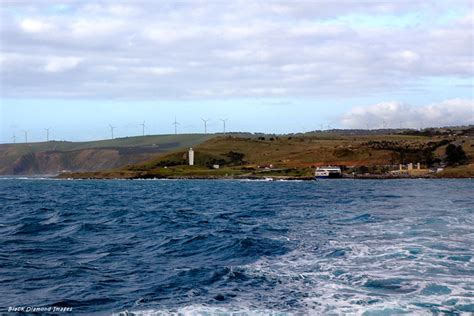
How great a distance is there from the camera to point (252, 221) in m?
56.6

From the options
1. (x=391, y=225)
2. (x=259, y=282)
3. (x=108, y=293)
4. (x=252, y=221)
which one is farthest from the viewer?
(x=252, y=221)

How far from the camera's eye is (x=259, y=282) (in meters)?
27.6

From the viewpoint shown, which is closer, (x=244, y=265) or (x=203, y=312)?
(x=203, y=312)

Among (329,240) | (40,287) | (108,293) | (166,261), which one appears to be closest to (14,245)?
(166,261)

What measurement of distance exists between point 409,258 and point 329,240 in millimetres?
8510

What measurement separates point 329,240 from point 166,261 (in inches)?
457

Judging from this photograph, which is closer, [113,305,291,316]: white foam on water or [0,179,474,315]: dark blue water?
[113,305,291,316]: white foam on water

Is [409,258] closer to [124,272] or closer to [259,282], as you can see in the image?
[259,282]

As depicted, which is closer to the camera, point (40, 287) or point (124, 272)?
point (40, 287)

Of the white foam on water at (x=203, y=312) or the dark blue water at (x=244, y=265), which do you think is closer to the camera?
the white foam on water at (x=203, y=312)

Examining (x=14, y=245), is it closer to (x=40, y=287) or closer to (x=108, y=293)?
(x=40, y=287)

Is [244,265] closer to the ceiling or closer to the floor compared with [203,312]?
closer to the floor

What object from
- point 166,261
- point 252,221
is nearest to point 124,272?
point 166,261

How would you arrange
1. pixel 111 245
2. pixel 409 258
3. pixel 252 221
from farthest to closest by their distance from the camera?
pixel 252 221 < pixel 111 245 < pixel 409 258
